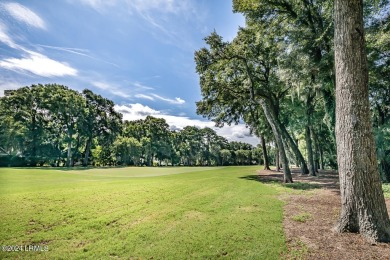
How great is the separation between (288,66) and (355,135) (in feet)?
36.8

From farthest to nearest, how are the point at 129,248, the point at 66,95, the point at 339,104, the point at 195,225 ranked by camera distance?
the point at 66,95 < the point at 195,225 < the point at 339,104 < the point at 129,248

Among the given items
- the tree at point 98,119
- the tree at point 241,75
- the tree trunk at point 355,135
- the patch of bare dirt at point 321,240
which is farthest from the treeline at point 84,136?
the tree trunk at point 355,135

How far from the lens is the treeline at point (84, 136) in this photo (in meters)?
38.3

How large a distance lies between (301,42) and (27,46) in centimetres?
1550

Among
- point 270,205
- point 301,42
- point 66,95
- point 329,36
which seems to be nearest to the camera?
point 270,205

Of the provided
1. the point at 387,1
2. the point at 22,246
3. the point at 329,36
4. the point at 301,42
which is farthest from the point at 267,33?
the point at 22,246

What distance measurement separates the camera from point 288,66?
49.7 feet

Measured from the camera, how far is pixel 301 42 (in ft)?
48.0

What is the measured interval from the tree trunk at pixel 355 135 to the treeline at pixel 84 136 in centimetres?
3443

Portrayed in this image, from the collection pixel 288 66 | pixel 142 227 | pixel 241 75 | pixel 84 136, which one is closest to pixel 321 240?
pixel 142 227

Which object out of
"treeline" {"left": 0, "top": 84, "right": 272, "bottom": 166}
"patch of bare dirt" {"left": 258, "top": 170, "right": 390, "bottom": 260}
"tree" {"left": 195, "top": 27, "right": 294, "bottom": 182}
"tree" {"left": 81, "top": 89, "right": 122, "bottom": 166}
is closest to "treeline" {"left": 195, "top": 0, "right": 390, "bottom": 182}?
"tree" {"left": 195, "top": 27, "right": 294, "bottom": 182}

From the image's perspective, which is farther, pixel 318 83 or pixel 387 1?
pixel 318 83

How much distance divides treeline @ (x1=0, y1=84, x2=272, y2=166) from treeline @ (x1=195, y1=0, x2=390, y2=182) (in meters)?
27.5

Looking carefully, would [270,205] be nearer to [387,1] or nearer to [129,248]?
[129,248]
